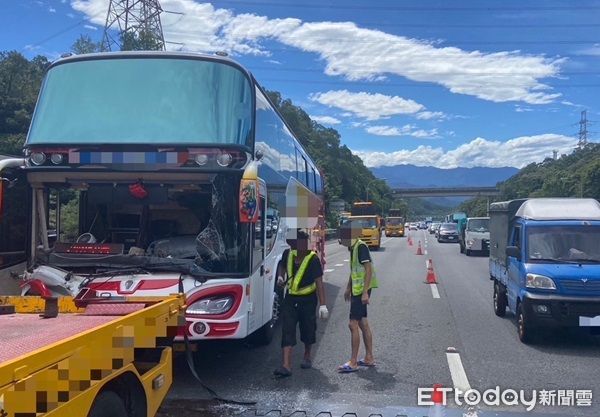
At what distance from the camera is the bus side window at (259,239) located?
6.95 m

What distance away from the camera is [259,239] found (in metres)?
7.28

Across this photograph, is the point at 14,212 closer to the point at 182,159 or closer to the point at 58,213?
the point at 58,213

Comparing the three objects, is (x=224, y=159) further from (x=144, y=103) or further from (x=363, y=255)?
(x=363, y=255)

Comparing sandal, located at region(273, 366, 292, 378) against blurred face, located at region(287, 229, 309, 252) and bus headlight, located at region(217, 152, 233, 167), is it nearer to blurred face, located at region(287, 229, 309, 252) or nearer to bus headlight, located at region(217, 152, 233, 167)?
blurred face, located at region(287, 229, 309, 252)

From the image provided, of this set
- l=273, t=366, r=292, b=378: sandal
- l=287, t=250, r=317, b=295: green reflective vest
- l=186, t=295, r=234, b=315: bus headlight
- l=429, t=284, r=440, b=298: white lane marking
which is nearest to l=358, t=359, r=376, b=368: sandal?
l=273, t=366, r=292, b=378: sandal

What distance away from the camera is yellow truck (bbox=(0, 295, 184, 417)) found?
9.49ft

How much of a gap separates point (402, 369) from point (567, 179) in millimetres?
73526

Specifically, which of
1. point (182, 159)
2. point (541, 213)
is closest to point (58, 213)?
point (182, 159)

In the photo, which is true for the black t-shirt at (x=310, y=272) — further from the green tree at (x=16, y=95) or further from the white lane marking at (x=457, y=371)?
the green tree at (x=16, y=95)

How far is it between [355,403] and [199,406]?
1585 mm

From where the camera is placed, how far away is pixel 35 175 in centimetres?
673

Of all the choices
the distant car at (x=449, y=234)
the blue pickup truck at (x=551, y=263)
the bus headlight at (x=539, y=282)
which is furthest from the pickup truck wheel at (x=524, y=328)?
the distant car at (x=449, y=234)

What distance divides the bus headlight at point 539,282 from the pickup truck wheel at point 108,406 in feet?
21.0

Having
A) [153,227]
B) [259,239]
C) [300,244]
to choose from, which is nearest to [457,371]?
[300,244]
